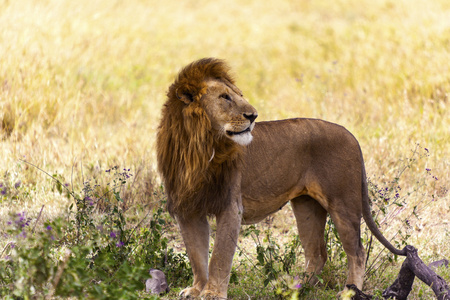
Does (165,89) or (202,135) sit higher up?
(202,135)

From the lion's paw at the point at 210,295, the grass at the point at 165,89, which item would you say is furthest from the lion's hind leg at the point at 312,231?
the lion's paw at the point at 210,295

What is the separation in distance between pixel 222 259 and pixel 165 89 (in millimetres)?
7289

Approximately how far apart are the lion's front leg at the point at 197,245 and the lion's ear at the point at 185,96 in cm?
69

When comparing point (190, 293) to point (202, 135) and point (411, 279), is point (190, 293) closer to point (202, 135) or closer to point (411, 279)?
point (202, 135)

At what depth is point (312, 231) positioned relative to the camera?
432 centimetres

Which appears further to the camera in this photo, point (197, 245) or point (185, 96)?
point (197, 245)

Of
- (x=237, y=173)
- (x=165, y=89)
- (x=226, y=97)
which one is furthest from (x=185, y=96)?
(x=165, y=89)

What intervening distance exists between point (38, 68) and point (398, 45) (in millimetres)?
5898

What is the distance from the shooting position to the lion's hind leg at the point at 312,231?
14.1ft

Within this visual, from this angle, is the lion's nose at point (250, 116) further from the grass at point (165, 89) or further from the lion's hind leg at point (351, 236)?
the lion's hind leg at point (351, 236)

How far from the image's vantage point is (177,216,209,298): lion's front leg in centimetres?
374

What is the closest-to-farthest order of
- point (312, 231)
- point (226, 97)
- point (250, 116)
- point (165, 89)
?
point (250, 116) < point (226, 97) < point (312, 231) < point (165, 89)

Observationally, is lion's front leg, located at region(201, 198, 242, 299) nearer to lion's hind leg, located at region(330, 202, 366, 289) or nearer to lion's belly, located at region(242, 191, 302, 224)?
lion's belly, located at region(242, 191, 302, 224)

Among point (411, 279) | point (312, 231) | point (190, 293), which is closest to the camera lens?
point (190, 293)
